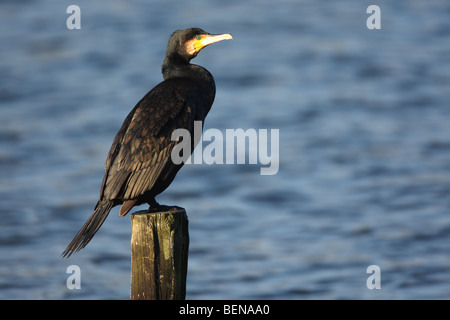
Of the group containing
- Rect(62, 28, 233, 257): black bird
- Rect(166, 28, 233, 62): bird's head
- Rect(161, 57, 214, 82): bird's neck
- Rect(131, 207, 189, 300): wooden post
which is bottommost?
Rect(131, 207, 189, 300): wooden post

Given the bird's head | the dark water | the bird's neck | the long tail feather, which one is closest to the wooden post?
the long tail feather

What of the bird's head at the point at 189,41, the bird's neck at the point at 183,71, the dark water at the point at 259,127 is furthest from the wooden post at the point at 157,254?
the dark water at the point at 259,127

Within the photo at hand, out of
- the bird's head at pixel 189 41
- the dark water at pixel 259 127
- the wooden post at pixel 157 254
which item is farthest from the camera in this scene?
the dark water at pixel 259 127

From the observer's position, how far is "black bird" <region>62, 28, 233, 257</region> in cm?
576

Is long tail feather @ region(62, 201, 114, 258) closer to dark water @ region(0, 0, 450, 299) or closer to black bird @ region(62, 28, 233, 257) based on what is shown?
black bird @ region(62, 28, 233, 257)

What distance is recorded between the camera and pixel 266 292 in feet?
34.6

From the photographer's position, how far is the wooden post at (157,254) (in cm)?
530

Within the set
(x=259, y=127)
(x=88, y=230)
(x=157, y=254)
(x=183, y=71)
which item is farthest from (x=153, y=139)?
(x=259, y=127)

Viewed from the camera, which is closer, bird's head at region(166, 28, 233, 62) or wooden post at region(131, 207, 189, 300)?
wooden post at region(131, 207, 189, 300)

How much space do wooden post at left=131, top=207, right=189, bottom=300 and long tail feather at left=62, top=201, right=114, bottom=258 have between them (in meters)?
0.36

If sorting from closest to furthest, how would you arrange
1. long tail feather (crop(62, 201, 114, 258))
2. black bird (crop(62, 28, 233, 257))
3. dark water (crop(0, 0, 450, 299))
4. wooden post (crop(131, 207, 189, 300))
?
wooden post (crop(131, 207, 189, 300)), long tail feather (crop(62, 201, 114, 258)), black bird (crop(62, 28, 233, 257)), dark water (crop(0, 0, 450, 299))

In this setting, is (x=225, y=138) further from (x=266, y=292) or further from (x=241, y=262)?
(x=266, y=292)

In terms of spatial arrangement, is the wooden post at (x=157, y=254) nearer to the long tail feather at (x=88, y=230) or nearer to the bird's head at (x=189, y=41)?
the long tail feather at (x=88, y=230)

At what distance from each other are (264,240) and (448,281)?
117 inches
